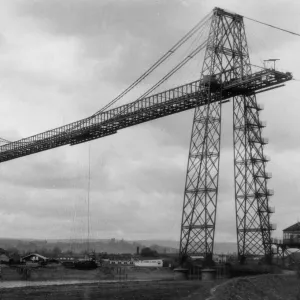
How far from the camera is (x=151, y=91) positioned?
65688mm

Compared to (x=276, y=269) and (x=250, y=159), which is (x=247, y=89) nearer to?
(x=250, y=159)

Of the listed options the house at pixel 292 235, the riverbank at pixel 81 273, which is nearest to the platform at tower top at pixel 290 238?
the house at pixel 292 235

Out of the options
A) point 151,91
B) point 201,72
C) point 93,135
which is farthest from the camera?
point 93,135

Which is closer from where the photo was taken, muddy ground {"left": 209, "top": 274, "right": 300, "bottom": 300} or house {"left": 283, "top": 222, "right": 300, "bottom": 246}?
muddy ground {"left": 209, "top": 274, "right": 300, "bottom": 300}

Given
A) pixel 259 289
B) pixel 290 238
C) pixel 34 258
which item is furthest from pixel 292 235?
pixel 34 258

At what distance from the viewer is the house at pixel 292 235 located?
61866 millimetres

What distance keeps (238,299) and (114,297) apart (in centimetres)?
952

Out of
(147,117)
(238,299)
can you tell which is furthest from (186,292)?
(147,117)

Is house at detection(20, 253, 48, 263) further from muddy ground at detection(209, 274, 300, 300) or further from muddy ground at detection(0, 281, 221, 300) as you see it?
muddy ground at detection(209, 274, 300, 300)

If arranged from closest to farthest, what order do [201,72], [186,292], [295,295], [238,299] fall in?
[238,299], [295,295], [186,292], [201,72]

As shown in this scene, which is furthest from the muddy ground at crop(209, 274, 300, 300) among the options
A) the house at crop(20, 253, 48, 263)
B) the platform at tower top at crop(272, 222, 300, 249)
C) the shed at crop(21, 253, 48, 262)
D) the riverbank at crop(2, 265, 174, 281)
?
the shed at crop(21, 253, 48, 262)

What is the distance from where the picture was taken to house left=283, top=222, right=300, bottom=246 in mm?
61866

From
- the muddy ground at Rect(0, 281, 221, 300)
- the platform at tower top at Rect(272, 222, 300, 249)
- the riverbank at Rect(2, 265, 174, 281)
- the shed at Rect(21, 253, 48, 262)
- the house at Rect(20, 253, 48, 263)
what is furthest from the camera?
the shed at Rect(21, 253, 48, 262)

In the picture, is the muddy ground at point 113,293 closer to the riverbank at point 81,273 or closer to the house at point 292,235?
the house at point 292,235
